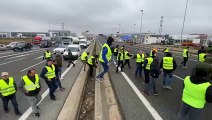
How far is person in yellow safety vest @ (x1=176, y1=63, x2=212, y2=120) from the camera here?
11.2ft

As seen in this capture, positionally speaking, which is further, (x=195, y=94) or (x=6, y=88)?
(x=6, y=88)

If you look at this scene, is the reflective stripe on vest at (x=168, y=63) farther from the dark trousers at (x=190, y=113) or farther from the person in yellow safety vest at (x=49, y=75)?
the person in yellow safety vest at (x=49, y=75)

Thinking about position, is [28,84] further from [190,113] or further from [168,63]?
[168,63]

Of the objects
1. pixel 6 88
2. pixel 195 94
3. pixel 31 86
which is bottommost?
pixel 6 88

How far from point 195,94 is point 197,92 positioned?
8cm

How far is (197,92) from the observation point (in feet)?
11.6

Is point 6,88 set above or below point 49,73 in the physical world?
below

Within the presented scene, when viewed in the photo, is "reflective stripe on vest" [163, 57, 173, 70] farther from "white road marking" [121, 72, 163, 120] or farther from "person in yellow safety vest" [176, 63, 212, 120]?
"person in yellow safety vest" [176, 63, 212, 120]

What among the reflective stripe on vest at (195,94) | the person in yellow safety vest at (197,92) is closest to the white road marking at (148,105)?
the person in yellow safety vest at (197,92)

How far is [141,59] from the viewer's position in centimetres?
1087

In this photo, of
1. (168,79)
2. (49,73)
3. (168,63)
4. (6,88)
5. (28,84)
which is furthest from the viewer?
(168,79)

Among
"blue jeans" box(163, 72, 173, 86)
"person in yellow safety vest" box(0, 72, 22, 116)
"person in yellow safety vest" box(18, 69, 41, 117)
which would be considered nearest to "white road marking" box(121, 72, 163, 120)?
"blue jeans" box(163, 72, 173, 86)

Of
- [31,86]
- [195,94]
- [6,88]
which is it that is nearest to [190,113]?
[195,94]

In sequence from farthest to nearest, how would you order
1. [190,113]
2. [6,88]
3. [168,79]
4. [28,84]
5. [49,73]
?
[168,79] < [49,73] < [6,88] < [28,84] < [190,113]
